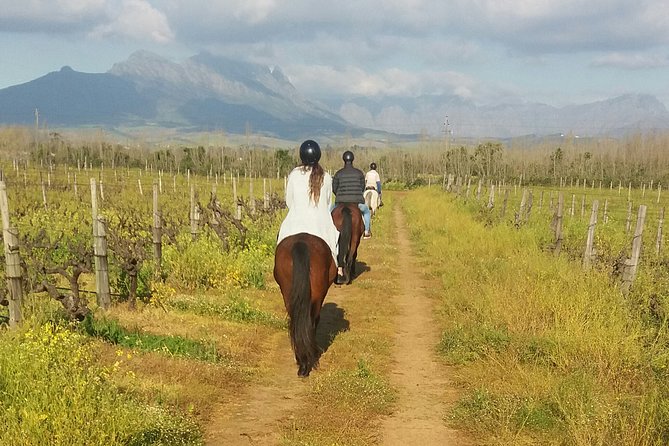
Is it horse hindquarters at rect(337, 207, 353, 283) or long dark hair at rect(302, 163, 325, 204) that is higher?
long dark hair at rect(302, 163, 325, 204)

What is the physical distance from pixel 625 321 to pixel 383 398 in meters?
3.23

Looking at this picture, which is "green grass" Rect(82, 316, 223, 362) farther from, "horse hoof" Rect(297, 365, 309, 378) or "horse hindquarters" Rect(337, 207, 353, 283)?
"horse hindquarters" Rect(337, 207, 353, 283)

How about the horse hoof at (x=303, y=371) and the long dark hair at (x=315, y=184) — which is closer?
the horse hoof at (x=303, y=371)

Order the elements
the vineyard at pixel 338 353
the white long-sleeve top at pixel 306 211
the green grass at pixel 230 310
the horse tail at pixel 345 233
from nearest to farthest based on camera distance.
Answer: the vineyard at pixel 338 353 → the white long-sleeve top at pixel 306 211 → the green grass at pixel 230 310 → the horse tail at pixel 345 233

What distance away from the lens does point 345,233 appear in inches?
396

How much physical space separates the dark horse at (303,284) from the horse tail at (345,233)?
143 inches

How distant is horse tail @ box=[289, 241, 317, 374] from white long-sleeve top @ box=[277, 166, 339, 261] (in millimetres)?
514

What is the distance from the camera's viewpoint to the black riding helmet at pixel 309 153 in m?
6.48

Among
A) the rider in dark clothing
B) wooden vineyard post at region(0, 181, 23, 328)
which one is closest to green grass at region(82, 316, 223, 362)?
wooden vineyard post at region(0, 181, 23, 328)

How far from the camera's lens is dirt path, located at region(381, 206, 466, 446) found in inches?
177

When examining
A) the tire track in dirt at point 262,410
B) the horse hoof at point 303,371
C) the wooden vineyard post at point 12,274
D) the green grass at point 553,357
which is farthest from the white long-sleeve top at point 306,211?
the wooden vineyard post at point 12,274

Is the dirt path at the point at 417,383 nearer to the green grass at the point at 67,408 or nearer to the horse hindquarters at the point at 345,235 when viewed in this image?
the horse hindquarters at the point at 345,235

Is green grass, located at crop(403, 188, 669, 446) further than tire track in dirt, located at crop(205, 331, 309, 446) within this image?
No

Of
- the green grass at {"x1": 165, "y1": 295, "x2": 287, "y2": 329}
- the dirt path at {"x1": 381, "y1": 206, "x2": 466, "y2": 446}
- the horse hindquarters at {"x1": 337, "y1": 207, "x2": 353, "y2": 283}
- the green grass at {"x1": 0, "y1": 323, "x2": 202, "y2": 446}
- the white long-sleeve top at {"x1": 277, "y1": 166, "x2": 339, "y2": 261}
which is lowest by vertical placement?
the dirt path at {"x1": 381, "y1": 206, "x2": 466, "y2": 446}
